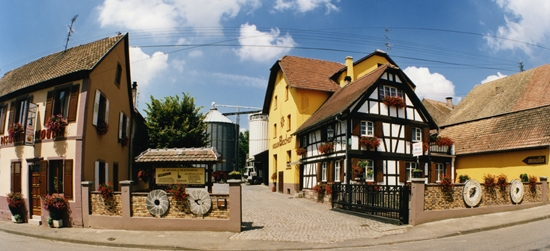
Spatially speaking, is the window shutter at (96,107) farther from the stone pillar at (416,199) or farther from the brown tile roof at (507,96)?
the brown tile roof at (507,96)

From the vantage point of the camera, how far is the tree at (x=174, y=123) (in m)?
26.3

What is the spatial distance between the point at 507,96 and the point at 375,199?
2167 centimetres

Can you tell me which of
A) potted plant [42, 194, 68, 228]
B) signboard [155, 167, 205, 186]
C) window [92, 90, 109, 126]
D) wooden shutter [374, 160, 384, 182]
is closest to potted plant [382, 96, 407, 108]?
wooden shutter [374, 160, 384, 182]

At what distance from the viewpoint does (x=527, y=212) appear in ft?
50.9

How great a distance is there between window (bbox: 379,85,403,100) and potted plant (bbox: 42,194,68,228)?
16.9 meters

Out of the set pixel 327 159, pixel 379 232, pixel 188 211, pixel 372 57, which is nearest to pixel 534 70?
pixel 372 57

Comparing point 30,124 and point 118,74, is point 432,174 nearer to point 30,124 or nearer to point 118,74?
point 118,74

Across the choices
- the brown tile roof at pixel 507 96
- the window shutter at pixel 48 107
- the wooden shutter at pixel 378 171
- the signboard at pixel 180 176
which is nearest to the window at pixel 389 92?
the wooden shutter at pixel 378 171

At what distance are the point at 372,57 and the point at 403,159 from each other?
11.8 m

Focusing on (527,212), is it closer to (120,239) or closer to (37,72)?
(120,239)

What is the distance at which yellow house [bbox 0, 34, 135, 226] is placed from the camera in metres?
15.7

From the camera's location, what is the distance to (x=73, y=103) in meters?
16.1

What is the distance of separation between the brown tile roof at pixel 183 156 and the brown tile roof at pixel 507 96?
22.7 m

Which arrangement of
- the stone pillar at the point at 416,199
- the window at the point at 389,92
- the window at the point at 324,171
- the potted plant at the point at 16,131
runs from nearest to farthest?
the stone pillar at the point at 416,199 < the potted plant at the point at 16,131 < the window at the point at 389,92 < the window at the point at 324,171
